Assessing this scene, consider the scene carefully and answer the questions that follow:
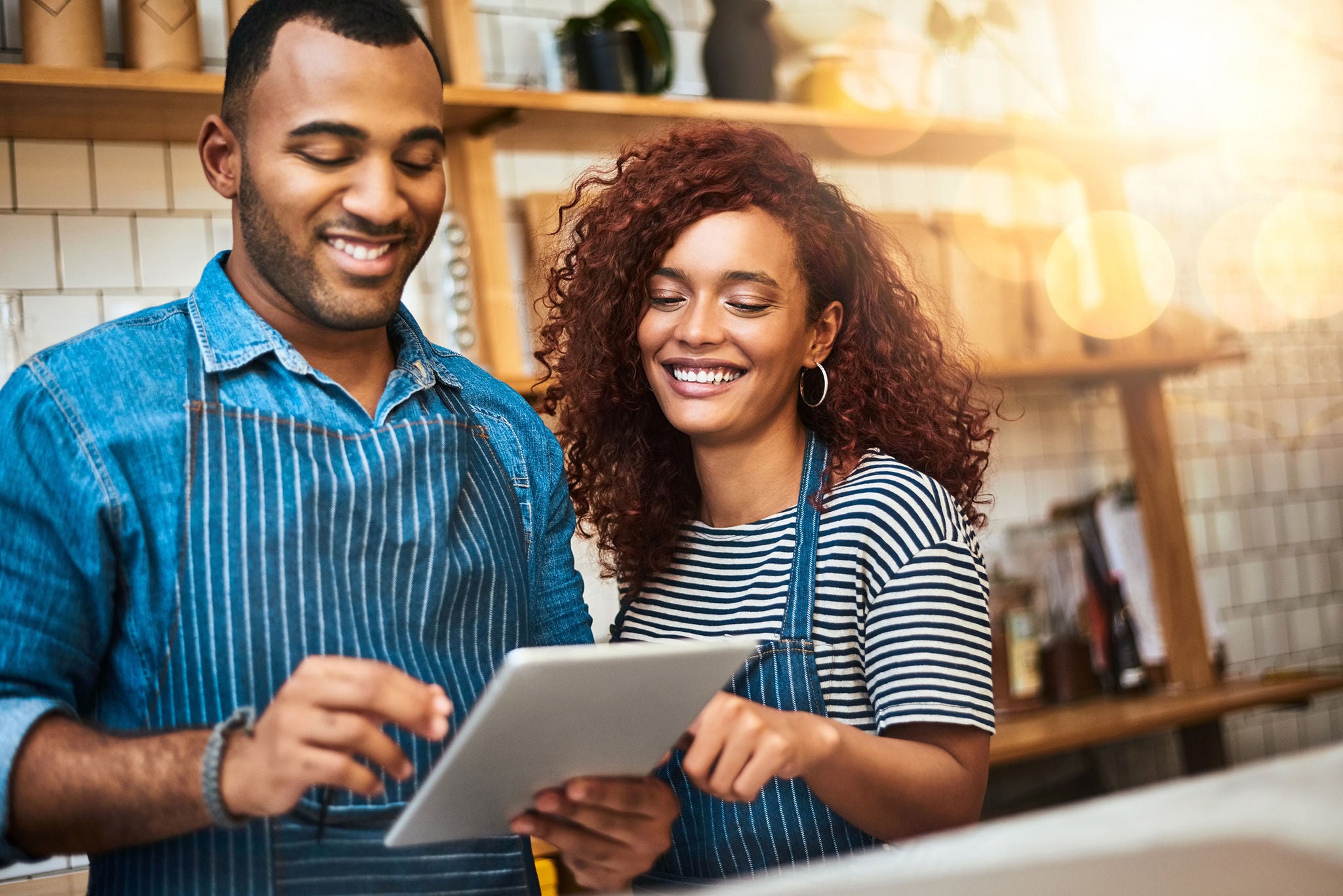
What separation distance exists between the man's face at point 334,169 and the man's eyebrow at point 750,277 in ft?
1.35

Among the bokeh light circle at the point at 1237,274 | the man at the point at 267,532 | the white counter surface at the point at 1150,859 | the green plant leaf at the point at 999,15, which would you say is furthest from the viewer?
the bokeh light circle at the point at 1237,274

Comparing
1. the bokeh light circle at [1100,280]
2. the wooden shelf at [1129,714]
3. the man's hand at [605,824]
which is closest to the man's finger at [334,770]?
the man's hand at [605,824]

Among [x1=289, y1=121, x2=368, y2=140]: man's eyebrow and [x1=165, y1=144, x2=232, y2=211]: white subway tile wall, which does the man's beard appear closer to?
[x1=289, y1=121, x2=368, y2=140]: man's eyebrow

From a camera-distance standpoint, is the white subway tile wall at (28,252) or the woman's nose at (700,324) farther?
the white subway tile wall at (28,252)

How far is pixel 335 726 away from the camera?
0.90 metres

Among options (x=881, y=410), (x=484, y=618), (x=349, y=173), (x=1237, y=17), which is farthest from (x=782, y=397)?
(x=1237, y=17)

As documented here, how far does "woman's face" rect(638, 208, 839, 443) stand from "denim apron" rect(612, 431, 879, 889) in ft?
0.65

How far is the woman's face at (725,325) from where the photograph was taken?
152 centimetres

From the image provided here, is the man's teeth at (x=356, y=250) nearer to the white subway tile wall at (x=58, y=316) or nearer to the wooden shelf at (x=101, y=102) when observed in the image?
the wooden shelf at (x=101, y=102)

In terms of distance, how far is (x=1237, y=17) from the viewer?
3.94 m

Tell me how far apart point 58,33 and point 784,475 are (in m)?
1.47

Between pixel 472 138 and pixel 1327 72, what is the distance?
3127 millimetres

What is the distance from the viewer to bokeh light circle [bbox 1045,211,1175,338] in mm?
3213

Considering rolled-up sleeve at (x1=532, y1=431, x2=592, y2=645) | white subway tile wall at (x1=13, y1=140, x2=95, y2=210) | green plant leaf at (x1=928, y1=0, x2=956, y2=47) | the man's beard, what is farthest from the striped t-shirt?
green plant leaf at (x1=928, y1=0, x2=956, y2=47)
